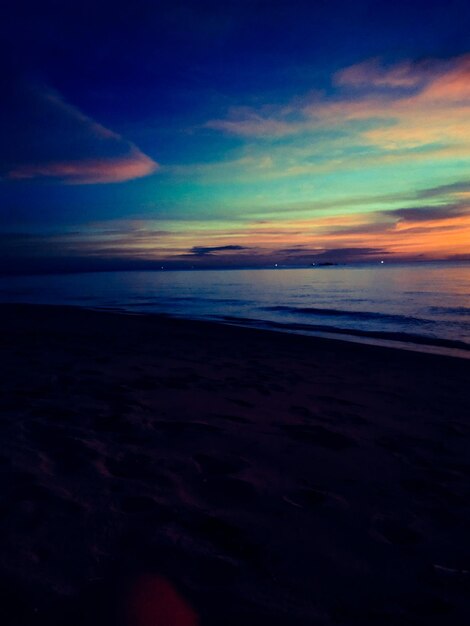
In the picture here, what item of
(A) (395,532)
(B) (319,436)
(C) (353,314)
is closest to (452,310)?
(C) (353,314)

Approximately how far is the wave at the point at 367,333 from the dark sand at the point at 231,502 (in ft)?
19.5

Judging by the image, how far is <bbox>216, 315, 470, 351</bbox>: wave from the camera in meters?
12.0

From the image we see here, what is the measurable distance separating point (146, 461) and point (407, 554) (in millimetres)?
2234

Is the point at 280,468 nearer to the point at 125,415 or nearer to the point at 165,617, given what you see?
the point at 165,617

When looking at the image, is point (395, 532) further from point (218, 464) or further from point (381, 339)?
point (381, 339)

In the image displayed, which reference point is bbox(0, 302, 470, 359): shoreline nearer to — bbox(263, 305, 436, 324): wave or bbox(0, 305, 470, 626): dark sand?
bbox(263, 305, 436, 324): wave

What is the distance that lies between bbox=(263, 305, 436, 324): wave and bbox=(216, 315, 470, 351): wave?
10.7 feet

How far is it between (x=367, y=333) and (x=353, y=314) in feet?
18.3

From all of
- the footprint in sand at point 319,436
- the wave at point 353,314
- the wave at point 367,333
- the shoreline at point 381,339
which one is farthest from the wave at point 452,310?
the footprint in sand at point 319,436

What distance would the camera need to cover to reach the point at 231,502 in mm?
3062

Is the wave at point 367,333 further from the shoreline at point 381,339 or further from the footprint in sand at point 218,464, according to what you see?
the footprint in sand at point 218,464

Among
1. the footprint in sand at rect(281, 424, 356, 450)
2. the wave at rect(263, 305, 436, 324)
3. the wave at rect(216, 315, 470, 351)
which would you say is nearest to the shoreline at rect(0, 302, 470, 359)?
the wave at rect(216, 315, 470, 351)

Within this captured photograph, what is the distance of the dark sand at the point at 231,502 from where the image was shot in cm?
214

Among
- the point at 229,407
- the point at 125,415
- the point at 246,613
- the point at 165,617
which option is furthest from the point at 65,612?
the point at 229,407
